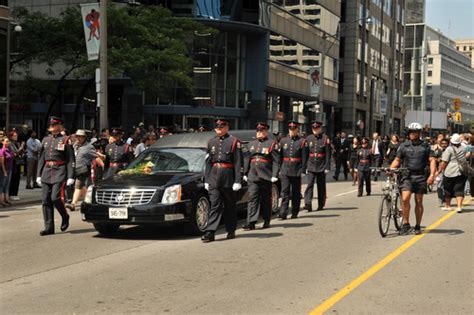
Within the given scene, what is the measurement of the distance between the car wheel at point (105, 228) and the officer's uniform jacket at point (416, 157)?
16.5ft

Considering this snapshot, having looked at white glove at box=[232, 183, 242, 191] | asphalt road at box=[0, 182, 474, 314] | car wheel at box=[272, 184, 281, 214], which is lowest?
asphalt road at box=[0, 182, 474, 314]

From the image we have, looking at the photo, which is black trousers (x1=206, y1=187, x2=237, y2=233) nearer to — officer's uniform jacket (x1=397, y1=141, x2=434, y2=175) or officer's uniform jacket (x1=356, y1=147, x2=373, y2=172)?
officer's uniform jacket (x1=397, y1=141, x2=434, y2=175)

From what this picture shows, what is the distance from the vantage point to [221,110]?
122ft

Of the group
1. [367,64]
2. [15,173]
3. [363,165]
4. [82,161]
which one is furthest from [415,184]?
[367,64]

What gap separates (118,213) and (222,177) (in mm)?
1710

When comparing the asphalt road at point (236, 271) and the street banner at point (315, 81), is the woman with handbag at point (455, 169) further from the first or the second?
the street banner at point (315, 81)

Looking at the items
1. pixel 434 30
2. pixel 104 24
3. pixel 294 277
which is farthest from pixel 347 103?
pixel 434 30

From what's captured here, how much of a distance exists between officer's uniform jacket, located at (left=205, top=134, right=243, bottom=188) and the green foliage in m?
16.0

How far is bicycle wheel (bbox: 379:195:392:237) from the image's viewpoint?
10.2 metres

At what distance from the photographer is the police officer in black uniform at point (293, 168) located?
1273 centimetres

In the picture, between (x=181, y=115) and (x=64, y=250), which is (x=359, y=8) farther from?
(x=64, y=250)

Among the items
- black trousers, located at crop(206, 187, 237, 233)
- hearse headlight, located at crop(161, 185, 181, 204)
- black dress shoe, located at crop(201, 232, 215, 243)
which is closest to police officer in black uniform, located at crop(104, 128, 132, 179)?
hearse headlight, located at crop(161, 185, 181, 204)

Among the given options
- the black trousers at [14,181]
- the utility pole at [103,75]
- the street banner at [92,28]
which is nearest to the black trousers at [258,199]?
the black trousers at [14,181]

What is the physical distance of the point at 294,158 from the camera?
13.0m
